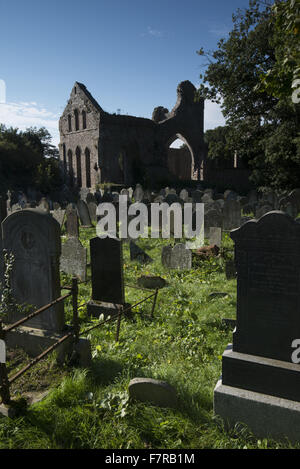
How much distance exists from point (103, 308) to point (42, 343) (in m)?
1.60

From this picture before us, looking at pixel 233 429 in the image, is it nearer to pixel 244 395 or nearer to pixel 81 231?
pixel 244 395

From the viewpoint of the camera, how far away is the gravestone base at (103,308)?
18.5 ft

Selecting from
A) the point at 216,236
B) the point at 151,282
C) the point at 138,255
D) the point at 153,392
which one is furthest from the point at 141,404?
the point at 216,236

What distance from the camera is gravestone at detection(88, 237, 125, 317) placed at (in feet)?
18.9

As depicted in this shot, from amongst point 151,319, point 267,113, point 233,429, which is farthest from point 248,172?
point 233,429

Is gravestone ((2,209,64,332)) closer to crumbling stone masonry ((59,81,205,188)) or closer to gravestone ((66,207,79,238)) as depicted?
gravestone ((66,207,79,238))

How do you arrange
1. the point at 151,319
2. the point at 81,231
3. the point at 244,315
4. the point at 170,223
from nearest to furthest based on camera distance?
the point at 244,315 < the point at 151,319 < the point at 170,223 < the point at 81,231

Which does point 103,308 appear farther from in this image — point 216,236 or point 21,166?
point 21,166

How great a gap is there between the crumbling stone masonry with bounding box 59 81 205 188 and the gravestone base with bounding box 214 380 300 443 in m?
27.6

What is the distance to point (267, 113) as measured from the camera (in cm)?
1983

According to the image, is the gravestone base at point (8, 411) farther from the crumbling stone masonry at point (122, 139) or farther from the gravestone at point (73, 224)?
the crumbling stone masonry at point (122, 139)

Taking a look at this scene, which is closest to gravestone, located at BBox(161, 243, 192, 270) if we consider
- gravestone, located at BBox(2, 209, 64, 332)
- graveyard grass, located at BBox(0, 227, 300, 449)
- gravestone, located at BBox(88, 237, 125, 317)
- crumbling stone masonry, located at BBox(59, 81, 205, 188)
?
graveyard grass, located at BBox(0, 227, 300, 449)
